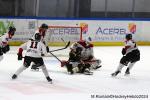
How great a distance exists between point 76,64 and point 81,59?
0.28m

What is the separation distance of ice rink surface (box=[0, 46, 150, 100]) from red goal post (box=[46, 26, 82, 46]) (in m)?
1.33

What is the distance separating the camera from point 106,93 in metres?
8.84

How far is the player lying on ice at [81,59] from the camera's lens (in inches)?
419

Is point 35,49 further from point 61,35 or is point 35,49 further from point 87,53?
point 61,35

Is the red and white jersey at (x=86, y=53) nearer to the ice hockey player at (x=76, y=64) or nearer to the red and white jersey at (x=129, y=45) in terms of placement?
the ice hockey player at (x=76, y=64)

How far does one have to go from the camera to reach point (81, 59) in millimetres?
10906

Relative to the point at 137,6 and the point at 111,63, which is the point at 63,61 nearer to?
the point at 111,63

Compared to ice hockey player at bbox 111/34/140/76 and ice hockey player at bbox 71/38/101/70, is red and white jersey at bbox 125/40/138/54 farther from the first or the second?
ice hockey player at bbox 71/38/101/70

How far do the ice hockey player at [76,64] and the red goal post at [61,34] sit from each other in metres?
2.36

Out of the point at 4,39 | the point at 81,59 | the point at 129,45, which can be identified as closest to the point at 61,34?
the point at 81,59

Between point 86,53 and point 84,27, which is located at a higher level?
point 84,27

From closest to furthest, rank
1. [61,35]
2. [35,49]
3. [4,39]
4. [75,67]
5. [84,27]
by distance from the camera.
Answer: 1. [35,49]
2. [4,39]
3. [75,67]
4. [61,35]
5. [84,27]

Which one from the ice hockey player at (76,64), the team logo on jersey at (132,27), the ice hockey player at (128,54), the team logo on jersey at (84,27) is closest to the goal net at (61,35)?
the team logo on jersey at (84,27)

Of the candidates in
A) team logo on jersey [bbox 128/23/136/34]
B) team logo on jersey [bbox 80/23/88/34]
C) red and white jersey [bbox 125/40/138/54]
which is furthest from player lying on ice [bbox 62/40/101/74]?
team logo on jersey [bbox 128/23/136/34]
